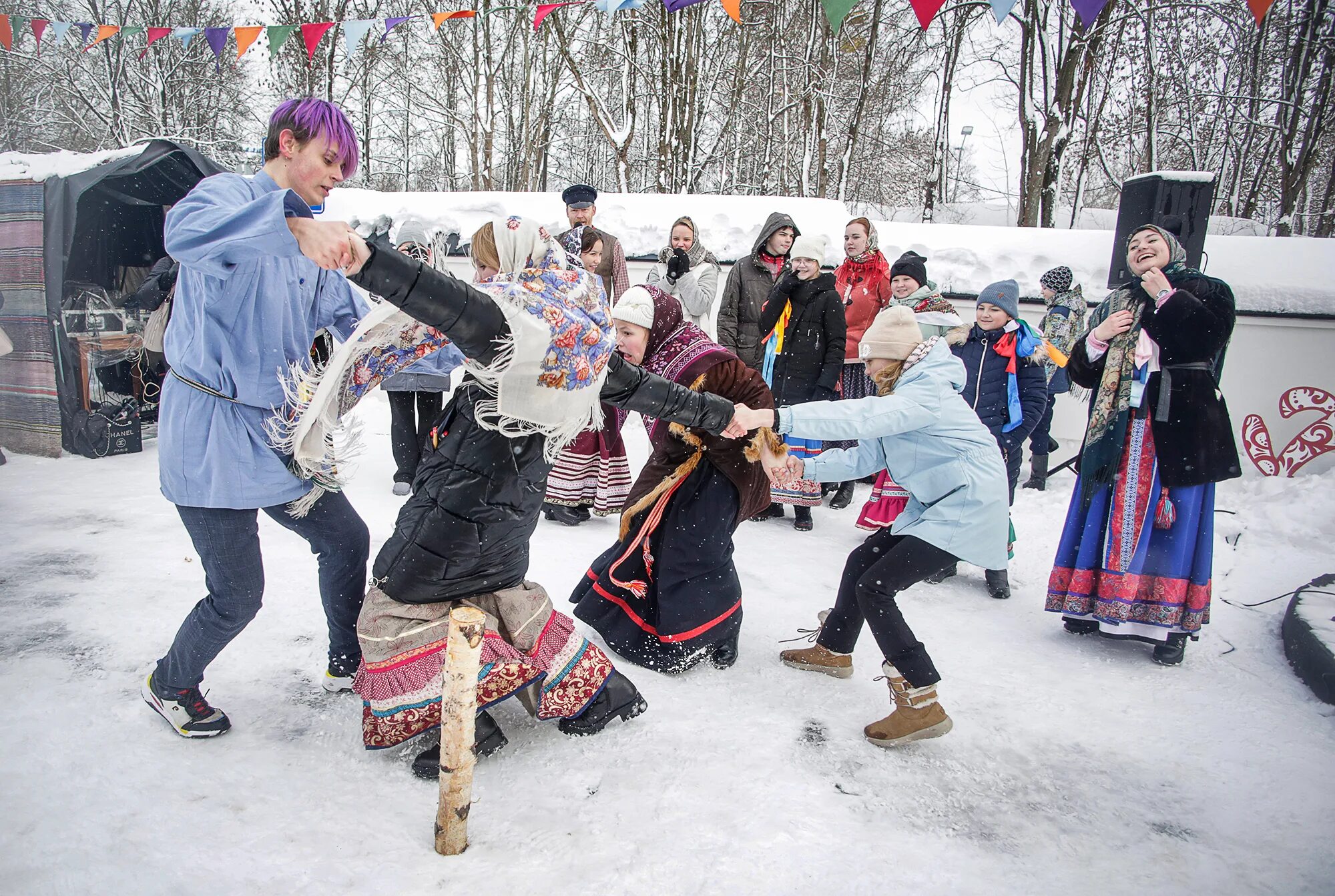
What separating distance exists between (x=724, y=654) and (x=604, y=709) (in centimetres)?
77

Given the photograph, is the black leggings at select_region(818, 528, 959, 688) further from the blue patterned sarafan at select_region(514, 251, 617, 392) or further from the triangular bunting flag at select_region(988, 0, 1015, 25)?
the triangular bunting flag at select_region(988, 0, 1015, 25)

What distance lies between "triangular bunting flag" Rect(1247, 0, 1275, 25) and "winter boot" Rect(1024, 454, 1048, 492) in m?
3.16

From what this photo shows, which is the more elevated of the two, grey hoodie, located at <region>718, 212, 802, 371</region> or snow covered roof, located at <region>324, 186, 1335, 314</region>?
snow covered roof, located at <region>324, 186, 1335, 314</region>

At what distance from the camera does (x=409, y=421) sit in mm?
4594

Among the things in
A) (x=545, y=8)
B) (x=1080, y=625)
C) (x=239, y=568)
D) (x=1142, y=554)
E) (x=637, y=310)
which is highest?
(x=545, y=8)

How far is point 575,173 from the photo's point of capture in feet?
93.5

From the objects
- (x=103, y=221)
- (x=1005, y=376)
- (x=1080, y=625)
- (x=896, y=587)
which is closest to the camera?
(x=896, y=587)

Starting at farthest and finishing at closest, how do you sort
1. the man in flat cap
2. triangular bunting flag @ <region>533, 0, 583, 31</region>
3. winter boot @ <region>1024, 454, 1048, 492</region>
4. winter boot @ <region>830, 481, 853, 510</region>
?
triangular bunting flag @ <region>533, 0, 583, 31</region>, winter boot @ <region>1024, 454, 1048, 492</region>, the man in flat cap, winter boot @ <region>830, 481, 853, 510</region>

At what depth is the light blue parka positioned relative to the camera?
2.56m

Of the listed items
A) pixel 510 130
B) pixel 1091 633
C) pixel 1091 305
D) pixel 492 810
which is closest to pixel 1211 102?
pixel 1091 305

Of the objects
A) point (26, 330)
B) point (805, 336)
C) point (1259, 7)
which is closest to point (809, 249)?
point (805, 336)

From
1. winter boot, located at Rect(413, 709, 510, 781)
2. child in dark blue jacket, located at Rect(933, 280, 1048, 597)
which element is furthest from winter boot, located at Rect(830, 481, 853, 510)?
winter boot, located at Rect(413, 709, 510, 781)

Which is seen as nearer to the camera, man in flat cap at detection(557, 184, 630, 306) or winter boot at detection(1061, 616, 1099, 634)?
winter boot at detection(1061, 616, 1099, 634)

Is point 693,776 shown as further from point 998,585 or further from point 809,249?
point 809,249
